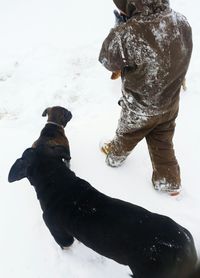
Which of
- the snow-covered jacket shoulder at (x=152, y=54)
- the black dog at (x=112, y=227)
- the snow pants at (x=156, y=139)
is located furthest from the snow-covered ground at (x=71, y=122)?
the snow-covered jacket shoulder at (x=152, y=54)

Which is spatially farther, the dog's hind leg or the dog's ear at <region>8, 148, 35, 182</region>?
the dog's ear at <region>8, 148, 35, 182</region>

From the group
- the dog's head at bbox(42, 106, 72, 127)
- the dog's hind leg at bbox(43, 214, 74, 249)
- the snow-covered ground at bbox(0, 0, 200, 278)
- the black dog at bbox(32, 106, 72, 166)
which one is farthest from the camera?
the dog's head at bbox(42, 106, 72, 127)

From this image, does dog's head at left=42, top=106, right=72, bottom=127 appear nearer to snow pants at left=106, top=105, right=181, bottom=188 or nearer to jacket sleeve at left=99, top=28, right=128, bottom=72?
snow pants at left=106, top=105, right=181, bottom=188

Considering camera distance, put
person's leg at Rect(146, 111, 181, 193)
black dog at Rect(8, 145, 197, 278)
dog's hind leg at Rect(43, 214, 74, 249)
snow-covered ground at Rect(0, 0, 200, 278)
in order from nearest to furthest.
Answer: black dog at Rect(8, 145, 197, 278)
dog's hind leg at Rect(43, 214, 74, 249)
snow-covered ground at Rect(0, 0, 200, 278)
person's leg at Rect(146, 111, 181, 193)

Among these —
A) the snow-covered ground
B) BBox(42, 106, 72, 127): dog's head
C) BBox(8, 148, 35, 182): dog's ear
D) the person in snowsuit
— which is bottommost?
the snow-covered ground

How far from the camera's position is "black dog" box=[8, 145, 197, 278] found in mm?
2025

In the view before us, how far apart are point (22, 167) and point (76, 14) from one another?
320cm

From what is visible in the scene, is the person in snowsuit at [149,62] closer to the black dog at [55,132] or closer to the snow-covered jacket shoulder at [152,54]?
the snow-covered jacket shoulder at [152,54]

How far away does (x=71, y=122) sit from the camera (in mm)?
3746

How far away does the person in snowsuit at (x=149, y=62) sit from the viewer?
92.1 inches

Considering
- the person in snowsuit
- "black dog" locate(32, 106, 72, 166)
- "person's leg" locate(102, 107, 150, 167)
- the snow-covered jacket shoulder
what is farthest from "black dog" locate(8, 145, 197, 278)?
the snow-covered jacket shoulder

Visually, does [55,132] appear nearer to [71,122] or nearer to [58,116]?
[58,116]

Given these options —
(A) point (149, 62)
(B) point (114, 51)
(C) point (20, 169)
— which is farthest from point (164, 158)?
(C) point (20, 169)

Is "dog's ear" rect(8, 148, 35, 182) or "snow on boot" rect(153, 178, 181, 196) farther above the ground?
"dog's ear" rect(8, 148, 35, 182)
